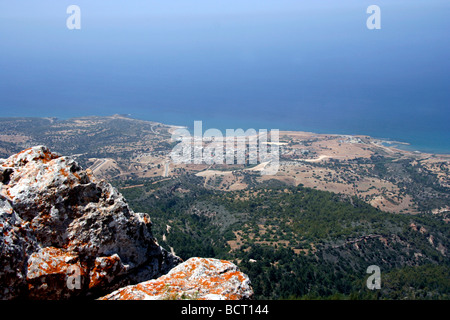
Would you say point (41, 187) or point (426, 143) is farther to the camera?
point (426, 143)

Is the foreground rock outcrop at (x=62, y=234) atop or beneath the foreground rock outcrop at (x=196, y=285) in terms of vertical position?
atop

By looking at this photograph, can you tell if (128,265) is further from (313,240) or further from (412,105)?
(412,105)

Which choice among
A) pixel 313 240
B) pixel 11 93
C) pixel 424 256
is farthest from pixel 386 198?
pixel 11 93

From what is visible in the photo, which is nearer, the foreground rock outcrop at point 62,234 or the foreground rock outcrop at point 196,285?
the foreground rock outcrop at point 62,234

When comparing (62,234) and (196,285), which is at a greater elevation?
(62,234)

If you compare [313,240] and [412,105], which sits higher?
[412,105]
